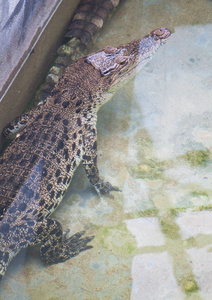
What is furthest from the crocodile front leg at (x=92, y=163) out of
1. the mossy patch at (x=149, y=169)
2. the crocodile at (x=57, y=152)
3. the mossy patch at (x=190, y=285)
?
the mossy patch at (x=190, y=285)

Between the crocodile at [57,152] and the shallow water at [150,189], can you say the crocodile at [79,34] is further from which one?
the crocodile at [57,152]

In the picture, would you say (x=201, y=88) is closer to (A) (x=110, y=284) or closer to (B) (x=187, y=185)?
(B) (x=187, y=185)

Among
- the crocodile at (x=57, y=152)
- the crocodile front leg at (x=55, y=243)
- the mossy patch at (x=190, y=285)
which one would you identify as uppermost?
the crocodile at (x=57, y=152)

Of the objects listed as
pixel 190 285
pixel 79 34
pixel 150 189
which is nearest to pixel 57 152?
pixel 150 189

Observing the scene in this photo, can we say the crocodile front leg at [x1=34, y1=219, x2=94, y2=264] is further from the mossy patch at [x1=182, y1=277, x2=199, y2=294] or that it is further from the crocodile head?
the crocodile head

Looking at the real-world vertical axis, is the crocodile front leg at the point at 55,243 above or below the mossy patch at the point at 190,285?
above

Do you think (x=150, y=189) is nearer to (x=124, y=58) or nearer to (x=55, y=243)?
(x=55, y=243)
